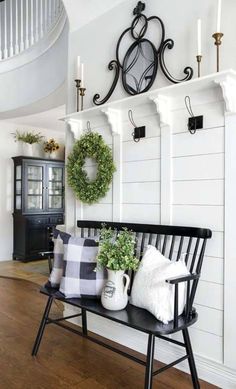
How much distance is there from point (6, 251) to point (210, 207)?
469 centimetres

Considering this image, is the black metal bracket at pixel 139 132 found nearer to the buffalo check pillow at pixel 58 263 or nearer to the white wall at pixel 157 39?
the white wall at pixel 157 39

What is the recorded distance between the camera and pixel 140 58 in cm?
239

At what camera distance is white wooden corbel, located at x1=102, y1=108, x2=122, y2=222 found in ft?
8.37

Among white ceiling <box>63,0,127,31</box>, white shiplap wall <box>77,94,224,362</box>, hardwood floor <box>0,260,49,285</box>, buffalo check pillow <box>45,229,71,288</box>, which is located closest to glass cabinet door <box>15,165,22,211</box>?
hardwood floor <box>0,260,49,285</box>

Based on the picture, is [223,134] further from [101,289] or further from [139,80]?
[101,289]

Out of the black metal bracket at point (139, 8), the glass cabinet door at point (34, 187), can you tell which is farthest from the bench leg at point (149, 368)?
the glass cabinet door at point (34, 187)

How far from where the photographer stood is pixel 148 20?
2346mm

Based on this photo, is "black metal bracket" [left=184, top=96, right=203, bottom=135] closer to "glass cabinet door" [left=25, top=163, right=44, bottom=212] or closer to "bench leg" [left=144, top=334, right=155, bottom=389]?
"bench leg" [left=144, top=334, right=155, bottom=389]

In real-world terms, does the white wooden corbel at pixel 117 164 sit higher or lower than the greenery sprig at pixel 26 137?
lower

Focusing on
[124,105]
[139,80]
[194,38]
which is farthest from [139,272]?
[194,38]

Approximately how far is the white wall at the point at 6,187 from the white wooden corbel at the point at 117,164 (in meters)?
3.74

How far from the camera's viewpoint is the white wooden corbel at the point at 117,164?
2.55 meters

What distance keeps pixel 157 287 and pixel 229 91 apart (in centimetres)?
116

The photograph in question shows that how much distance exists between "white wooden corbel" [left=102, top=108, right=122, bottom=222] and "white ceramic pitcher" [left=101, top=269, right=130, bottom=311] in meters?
0.63
